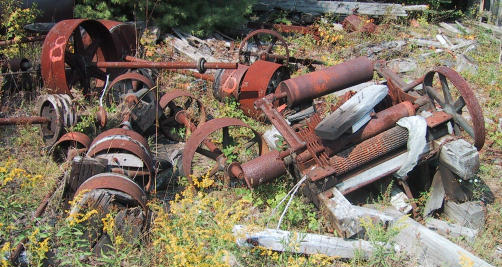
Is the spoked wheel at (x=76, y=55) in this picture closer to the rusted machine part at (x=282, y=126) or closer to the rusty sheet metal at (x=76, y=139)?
the rusty sheet metal at (x=76, y=139)

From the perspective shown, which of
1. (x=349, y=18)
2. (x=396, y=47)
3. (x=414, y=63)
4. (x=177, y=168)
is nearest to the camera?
(x=177, y=168)

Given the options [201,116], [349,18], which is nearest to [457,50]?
[349,18]

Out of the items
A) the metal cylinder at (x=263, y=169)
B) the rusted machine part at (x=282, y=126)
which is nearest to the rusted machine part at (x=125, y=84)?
the rusted machine part at (x=282, y=126)

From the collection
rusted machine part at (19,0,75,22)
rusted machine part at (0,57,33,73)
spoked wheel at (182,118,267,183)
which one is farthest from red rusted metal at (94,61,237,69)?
rusted machine part at (19,0,75,22)

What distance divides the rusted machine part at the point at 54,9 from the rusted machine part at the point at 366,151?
5773mm

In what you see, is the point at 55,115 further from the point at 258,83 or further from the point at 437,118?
the point at 437,118

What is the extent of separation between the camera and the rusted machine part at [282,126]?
13.6 ft

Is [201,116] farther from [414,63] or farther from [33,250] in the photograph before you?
[414,63]

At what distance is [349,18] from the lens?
981 cm

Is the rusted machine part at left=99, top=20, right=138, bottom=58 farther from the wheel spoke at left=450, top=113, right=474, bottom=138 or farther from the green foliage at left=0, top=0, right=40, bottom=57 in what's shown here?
the wheel spoke at left=450, top=113, right=474, bottom=138

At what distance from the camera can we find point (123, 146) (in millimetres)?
4102

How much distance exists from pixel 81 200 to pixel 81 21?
307 cm

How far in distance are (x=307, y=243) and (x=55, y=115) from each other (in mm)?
3338

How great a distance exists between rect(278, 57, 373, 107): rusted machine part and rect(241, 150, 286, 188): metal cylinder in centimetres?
84
